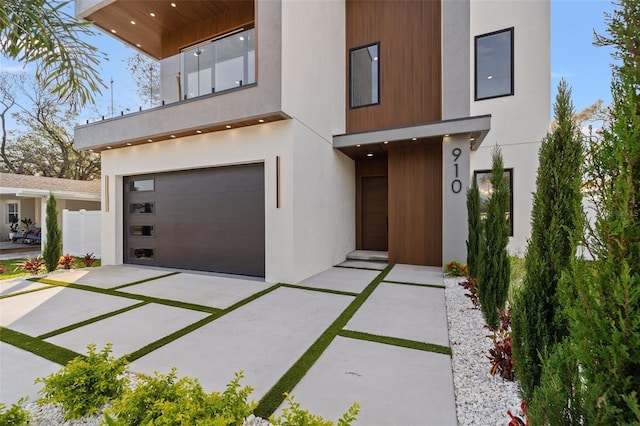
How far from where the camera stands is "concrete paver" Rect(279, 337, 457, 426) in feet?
6.81

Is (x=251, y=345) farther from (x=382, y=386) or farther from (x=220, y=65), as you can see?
(x=220, y=65)

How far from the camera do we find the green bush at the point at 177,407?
1528 millimetres

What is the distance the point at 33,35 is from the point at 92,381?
3.15m

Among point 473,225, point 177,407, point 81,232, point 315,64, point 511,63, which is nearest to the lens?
point 177,407

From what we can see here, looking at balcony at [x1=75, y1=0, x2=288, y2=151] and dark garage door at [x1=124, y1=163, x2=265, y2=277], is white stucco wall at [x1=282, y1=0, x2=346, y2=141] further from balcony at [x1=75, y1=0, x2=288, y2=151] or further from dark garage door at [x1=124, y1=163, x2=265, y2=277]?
dark garage door at [x1=124, y1=163, x2=265, y2=277]

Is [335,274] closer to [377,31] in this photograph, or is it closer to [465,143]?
[465,143]

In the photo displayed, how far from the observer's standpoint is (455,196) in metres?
6.58

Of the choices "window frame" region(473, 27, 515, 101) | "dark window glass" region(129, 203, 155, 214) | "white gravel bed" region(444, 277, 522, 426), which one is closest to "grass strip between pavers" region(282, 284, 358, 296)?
"white gravel bed" region(444, 277, 522, 426)

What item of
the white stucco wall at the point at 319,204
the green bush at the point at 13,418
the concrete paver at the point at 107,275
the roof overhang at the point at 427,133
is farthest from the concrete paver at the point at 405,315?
the concrete paver at the point at 107,275

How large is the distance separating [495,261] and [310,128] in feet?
15.1

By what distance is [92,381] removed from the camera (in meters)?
2.01

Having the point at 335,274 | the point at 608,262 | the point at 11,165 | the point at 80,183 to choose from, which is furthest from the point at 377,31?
the point at 11,165

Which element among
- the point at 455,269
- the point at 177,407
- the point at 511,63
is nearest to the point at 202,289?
the point at 177,407

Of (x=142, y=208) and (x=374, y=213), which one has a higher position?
(x=142, y=208)
